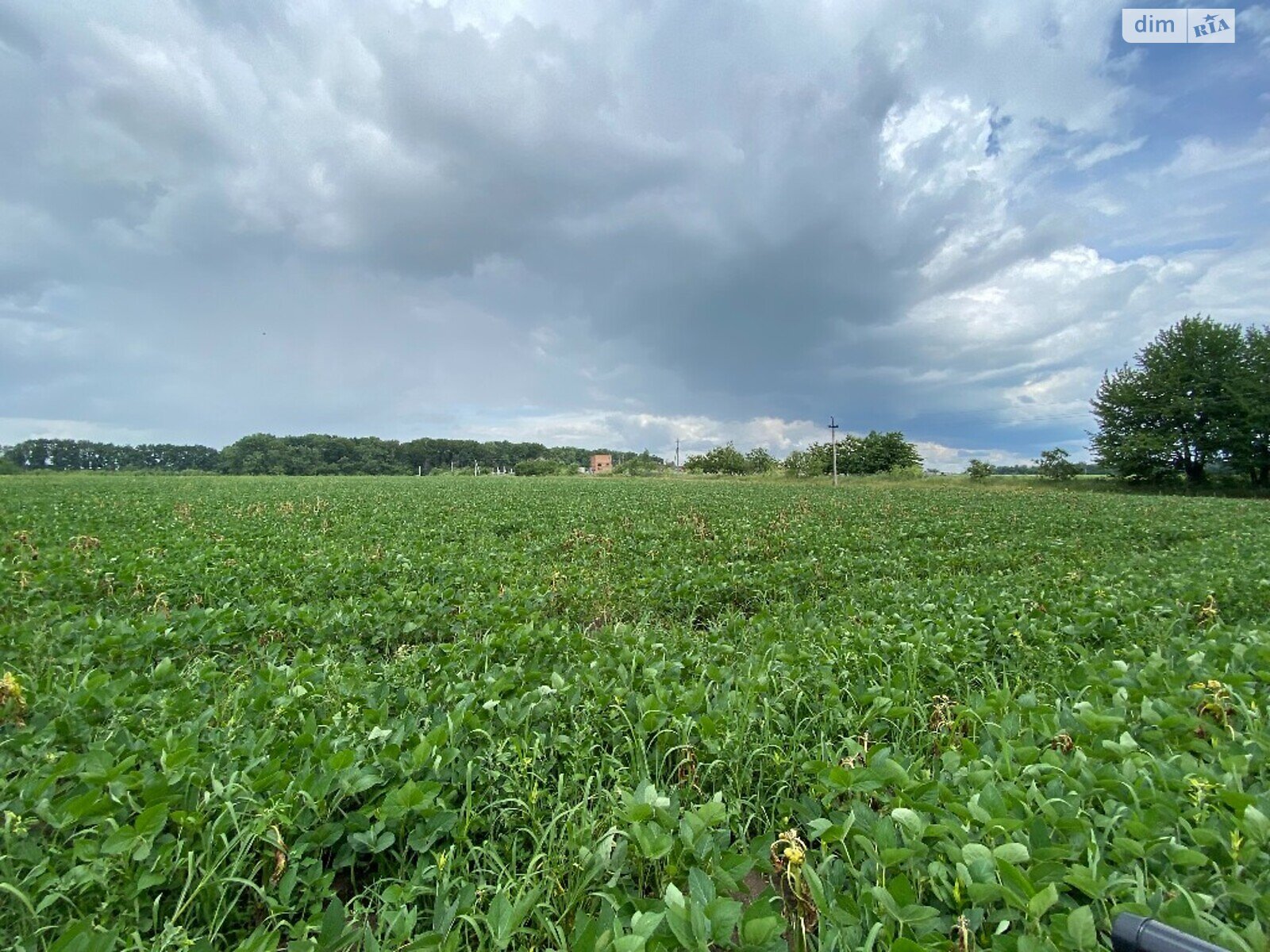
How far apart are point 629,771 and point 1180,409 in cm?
5857

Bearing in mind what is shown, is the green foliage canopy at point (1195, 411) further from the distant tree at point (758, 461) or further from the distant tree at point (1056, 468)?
the distant tree at point (758, 461)

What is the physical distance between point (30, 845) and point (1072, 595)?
7855mm

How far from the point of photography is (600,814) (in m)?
2.36

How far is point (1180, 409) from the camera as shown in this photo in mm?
41938

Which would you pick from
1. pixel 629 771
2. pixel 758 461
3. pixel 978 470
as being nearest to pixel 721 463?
pixel 758 461

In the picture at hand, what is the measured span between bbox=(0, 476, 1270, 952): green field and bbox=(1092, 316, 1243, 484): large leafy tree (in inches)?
1935

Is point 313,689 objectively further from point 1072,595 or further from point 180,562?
point 1072,595

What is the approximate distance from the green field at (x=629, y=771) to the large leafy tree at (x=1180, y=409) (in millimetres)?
49151

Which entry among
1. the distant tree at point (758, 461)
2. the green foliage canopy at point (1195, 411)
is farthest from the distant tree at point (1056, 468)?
the distant tree at point (758, 461)

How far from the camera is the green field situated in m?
1.66

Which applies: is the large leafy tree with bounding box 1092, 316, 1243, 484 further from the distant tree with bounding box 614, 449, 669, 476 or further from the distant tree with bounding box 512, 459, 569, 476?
the distant tree with bounding box 512, 459, 569, 476

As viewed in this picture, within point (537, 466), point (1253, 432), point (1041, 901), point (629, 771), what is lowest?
point (629, 771)

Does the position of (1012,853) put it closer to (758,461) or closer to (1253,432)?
(1253,432)

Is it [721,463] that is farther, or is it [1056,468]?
[721,463]
